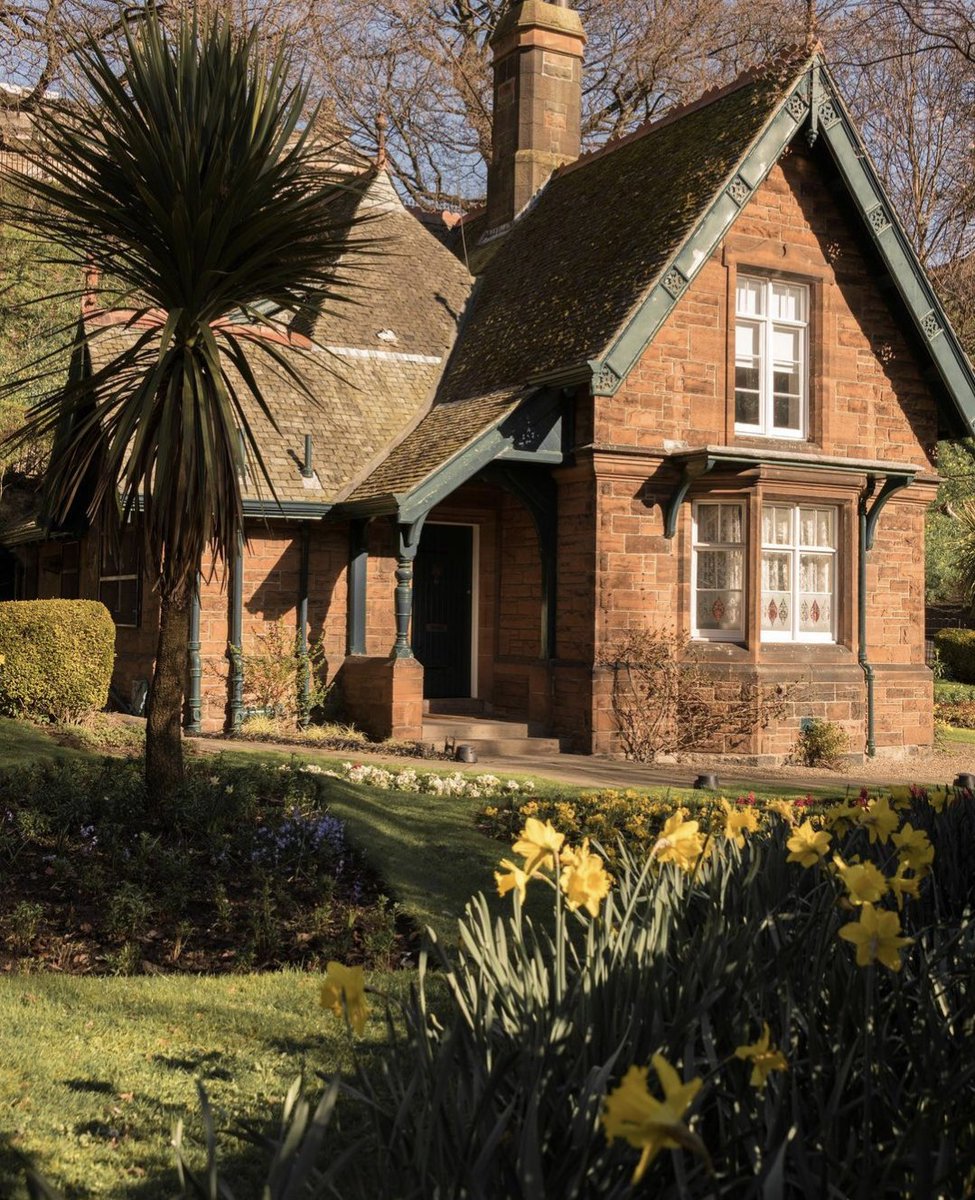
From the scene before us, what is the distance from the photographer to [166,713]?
835 centimetres

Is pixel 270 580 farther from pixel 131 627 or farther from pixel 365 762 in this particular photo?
pixel 365 762

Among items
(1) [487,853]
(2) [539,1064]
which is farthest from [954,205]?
(2) [539,1064]

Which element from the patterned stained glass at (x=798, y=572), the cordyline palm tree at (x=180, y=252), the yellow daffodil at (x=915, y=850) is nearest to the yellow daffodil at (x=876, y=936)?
the yellow daffodil at (x=915, y=850)

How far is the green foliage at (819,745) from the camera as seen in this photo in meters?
15.7

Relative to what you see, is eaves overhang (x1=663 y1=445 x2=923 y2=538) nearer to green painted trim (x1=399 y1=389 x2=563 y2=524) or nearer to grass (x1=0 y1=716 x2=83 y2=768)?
A: green painted trim (x1=399 y1=389 x2=563 y2=524)

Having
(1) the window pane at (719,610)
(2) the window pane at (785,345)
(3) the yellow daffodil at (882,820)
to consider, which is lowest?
(3) the yellow daffodil at (882,820)

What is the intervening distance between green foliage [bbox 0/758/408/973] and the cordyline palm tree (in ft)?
1.66

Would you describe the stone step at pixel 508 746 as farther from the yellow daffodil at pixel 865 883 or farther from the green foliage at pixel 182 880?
the yellow daffodil at pixel 865 883

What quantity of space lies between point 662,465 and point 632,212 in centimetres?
361

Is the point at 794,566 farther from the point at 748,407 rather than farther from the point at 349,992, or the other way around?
the point at 349,992

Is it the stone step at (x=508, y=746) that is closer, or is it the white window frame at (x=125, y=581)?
the stone step at (x=508, y=746)

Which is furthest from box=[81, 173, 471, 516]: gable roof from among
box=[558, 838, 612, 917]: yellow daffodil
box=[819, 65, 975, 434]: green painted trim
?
box=[558, 838, 612, 917]: yellow daffodil

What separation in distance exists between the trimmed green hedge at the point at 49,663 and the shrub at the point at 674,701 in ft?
19.2

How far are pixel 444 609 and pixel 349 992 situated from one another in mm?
15289
